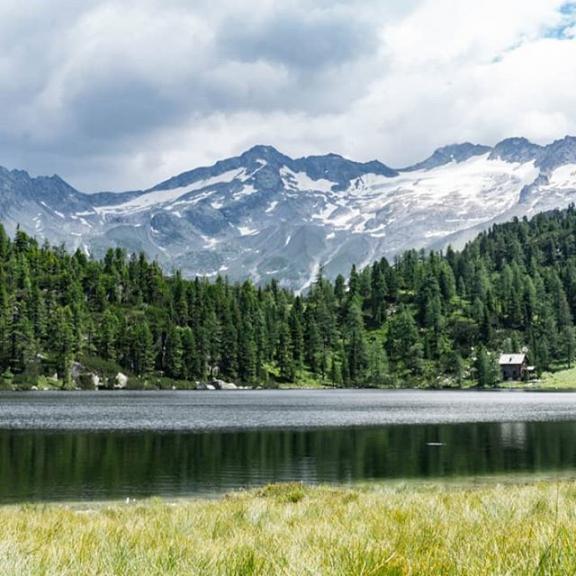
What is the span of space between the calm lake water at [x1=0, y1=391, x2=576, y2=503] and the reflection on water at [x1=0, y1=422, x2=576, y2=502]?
0.30 feet

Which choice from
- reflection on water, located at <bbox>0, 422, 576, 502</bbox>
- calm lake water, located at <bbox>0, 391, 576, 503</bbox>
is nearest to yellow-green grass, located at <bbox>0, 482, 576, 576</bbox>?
calm lake water, located at <bbox>0, 391, 576, 503</bbox>

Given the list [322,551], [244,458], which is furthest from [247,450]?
[322,551]

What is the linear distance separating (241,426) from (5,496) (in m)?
50.8

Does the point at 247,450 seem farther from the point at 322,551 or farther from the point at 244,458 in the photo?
the point at 322,551

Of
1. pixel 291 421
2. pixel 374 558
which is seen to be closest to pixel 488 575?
pixel 374 558

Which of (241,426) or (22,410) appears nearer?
(241,426)

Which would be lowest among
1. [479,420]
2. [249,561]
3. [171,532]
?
[479,420]

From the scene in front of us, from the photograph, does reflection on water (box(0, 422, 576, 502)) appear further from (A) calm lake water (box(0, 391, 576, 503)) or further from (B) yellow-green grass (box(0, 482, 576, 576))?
(B) yellow-green grass (box(0, 482, 576, 576))

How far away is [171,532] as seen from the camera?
41.1 feet

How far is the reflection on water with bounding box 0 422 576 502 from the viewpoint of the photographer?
51250mm

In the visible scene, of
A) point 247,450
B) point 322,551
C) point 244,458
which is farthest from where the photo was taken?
point 247,450

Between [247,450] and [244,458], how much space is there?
5.87m

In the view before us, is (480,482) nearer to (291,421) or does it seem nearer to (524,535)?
(524,535)

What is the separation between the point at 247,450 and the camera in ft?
229
